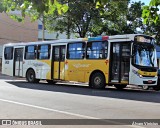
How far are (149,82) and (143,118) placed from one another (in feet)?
31.5

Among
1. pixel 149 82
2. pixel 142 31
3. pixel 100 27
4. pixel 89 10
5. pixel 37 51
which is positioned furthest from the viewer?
pixel 142 31

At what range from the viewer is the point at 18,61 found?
86.6 feet

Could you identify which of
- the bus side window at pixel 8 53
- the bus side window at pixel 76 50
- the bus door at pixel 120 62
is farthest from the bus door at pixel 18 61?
the bus door at pixel 120 62

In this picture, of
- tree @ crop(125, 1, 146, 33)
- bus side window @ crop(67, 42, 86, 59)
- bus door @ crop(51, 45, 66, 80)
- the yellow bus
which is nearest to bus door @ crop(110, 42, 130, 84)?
the yellow bus

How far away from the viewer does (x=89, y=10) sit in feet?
110

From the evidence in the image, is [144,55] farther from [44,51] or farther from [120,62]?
[44,51]

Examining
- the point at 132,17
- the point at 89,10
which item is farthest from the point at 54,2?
the point at 132,17

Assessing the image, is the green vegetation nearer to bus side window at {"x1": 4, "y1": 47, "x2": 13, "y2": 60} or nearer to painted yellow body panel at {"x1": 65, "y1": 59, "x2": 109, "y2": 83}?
bus side window at {"x1": 4, "y1": 47, "x2": 13, "y2": 60}

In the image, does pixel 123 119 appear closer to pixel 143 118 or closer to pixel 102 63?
pixel 143 118

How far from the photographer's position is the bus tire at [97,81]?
20.0m

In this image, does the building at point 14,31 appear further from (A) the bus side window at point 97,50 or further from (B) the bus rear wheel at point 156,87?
(B) the bus rear wheel at point 156,87

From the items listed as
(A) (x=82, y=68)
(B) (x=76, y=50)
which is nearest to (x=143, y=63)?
(A) (x=82, y=68)

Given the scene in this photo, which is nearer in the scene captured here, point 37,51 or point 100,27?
point 37,51

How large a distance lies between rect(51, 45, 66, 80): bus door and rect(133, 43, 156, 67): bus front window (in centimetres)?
564
